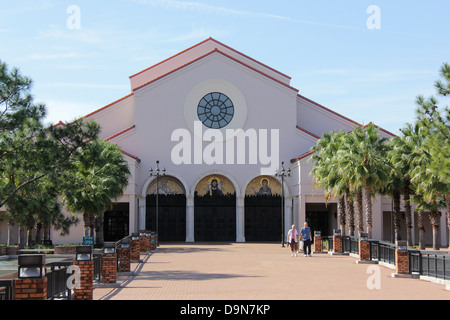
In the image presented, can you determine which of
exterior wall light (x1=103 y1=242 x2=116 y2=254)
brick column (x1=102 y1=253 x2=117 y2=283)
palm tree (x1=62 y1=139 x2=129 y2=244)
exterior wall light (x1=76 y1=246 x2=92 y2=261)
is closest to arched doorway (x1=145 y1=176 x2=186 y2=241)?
palm tree (x1=62 y1=139 x2=129 y2=244)

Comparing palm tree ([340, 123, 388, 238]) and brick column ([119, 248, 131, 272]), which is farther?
palm tree ([340, 123, 388, 238])

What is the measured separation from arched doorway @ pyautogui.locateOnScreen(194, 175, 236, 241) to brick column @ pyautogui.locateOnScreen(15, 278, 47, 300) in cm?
3666

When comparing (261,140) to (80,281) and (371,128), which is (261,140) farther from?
(80,281)

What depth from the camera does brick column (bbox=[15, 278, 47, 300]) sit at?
1078cm

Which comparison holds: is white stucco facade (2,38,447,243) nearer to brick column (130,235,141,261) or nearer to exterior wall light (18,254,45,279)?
brick column (130,235,141,261)


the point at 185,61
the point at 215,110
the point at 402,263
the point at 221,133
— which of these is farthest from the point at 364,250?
the point at 185,61

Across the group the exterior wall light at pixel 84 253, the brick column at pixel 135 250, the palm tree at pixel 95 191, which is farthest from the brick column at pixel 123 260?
the palm tree at pixel 95 191

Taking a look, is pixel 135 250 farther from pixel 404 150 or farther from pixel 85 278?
pixel 404 150

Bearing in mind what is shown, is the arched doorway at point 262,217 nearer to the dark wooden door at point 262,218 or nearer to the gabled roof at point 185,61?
the dark wooden door at point 262,218

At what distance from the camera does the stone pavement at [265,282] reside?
1562cm

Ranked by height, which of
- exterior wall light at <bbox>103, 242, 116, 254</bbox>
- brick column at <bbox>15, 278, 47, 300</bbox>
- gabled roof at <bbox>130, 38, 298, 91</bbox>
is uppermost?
gabled roof at <bbox>130, 38, 298, 91</bbox>

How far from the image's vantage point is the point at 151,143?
1871 inches

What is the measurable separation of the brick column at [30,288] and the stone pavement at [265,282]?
4.57 meters

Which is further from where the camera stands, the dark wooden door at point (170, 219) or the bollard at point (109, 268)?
the dark wooden door at point (170, 219)
